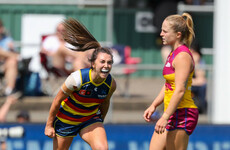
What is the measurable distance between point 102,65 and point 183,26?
2.83 feet

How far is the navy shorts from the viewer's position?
5539 mm

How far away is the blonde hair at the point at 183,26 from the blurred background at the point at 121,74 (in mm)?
2676

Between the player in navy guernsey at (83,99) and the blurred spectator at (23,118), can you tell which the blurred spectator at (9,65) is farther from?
the player in navy guernsey at (83,99)

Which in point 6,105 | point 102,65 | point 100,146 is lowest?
point 6,105

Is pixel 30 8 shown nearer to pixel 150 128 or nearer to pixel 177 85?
pixel 150 128

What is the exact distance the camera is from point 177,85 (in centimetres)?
479

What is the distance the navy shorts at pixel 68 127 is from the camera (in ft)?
18.2

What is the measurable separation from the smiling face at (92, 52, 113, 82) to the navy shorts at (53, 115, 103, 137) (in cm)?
55

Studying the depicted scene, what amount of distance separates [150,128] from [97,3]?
Answer: 4.79 meters

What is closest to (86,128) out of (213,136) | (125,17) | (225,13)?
(213,136)

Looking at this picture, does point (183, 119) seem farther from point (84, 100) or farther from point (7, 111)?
point (7, 111)

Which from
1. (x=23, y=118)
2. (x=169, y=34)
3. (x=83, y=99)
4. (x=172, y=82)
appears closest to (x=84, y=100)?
(x=83, y=99)

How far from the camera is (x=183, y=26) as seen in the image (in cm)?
494

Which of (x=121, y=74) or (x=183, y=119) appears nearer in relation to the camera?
(x=183, y=119)
